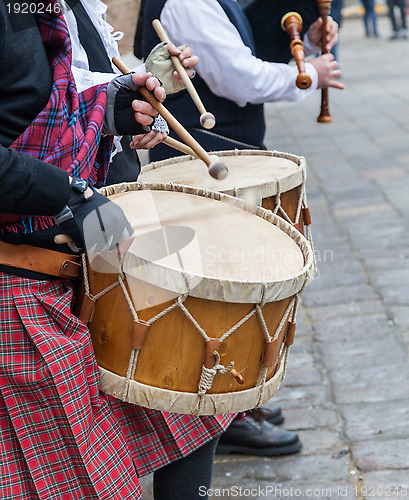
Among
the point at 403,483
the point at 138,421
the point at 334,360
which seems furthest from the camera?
the point at 334,360

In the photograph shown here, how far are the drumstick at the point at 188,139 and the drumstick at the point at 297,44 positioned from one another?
1.15m

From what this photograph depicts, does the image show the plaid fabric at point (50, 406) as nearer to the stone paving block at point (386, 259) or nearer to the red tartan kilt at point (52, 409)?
the red tartan kilt at point (52, 409)

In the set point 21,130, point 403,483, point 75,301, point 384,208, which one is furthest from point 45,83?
point 384,208

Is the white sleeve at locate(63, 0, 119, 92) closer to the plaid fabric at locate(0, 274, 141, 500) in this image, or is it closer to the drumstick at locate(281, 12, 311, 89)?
the plaid fabric at locate(0, 274, 141, 500)

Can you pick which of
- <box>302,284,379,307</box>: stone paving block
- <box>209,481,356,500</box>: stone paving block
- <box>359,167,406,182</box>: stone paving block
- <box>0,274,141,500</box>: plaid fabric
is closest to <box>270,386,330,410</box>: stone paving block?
<box>209,481,356,500</box>: stone paving block

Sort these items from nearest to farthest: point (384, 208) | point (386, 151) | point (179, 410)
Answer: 1. point (179, 410)
2. point (384, 208)
3. point (386, 151)

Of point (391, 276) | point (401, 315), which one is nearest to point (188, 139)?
point (401, 315)

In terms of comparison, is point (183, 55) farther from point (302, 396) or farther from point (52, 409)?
point (302, 396)

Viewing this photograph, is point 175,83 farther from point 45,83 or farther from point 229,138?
point 229,138

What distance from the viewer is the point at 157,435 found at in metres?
1.65

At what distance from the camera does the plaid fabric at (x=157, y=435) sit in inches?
64.3

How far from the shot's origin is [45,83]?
1.37m

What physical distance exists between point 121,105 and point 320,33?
1.57 metres

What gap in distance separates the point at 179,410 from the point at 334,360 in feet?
4.78
